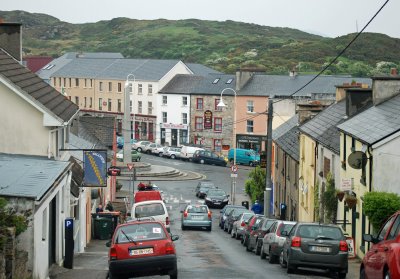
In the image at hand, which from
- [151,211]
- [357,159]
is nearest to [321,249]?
[357,159]

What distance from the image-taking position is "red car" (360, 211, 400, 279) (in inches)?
585

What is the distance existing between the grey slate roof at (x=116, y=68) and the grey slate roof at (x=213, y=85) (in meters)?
7.55

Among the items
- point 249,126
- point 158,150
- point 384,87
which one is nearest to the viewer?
point 384,87

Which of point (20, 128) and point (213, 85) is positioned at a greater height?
point (213, 85)

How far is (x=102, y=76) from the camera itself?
386 ft

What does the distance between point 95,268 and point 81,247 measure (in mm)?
7317

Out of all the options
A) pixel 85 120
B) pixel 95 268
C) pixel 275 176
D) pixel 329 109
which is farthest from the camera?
pixel 85 120

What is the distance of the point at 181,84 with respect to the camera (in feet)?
Result: 348

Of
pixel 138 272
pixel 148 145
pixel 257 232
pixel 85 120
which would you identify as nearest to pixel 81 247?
pixel 257 232

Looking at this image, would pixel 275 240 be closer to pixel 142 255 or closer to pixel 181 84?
pixel 142 255

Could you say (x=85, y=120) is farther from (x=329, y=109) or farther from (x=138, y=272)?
(x=138, y=272)

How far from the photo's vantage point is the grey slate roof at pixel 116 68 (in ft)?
365

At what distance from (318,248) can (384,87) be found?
13366 mm

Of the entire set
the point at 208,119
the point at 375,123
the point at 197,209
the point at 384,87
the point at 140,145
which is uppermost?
the point at 384,87
